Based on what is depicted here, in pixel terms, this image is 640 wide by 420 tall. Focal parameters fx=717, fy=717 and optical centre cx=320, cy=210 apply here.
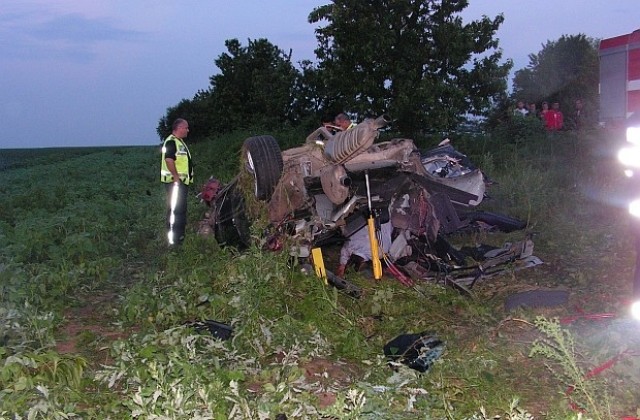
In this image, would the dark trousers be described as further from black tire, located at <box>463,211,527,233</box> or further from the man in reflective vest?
black tire, located at <box>463,211,527,233</box>

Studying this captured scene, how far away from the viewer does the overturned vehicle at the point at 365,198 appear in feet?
21.4

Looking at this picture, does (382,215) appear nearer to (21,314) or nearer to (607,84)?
(21,314)

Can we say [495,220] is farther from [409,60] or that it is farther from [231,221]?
[409,60]

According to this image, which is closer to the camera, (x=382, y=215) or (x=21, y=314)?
(x=21, y=314)

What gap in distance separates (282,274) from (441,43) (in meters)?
15.4

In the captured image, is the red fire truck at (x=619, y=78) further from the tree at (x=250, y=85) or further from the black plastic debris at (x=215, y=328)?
the tree at (x=250, y=85)

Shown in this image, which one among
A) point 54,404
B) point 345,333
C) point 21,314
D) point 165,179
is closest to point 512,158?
point 165,179

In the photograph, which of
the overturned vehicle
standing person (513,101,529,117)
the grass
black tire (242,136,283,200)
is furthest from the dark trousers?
standing person (513,101,529,117)

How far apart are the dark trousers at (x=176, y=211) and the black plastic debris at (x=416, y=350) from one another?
440cm

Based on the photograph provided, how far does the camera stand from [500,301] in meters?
6.46

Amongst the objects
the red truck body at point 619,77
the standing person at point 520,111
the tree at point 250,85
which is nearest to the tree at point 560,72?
the tree at point 250,85

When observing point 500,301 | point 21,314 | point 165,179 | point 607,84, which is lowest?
point 500,301

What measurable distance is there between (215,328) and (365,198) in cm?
208

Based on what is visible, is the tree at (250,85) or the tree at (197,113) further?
the tree at (197,113)
